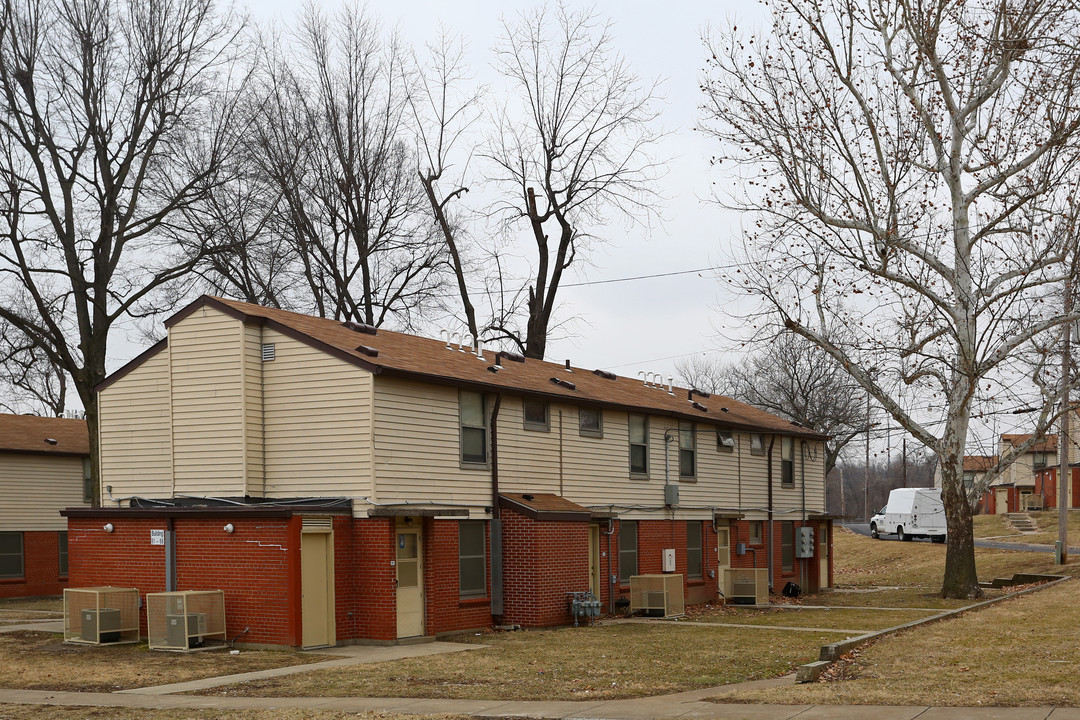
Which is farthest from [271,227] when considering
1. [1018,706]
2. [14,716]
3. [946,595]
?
[1018,706]

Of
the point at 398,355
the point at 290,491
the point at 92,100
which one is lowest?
the point at 290,491

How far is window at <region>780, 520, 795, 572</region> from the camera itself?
35.0m

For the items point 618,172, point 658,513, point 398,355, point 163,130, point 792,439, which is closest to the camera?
point 398,355

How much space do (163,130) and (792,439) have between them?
21.3 m

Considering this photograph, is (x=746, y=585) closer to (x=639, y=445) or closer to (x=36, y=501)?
(x=639, y=445)

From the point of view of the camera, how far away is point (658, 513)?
2909cm

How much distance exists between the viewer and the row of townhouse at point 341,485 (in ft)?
66.1

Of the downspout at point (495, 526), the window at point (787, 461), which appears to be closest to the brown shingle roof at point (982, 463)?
the window at point (787, 461)

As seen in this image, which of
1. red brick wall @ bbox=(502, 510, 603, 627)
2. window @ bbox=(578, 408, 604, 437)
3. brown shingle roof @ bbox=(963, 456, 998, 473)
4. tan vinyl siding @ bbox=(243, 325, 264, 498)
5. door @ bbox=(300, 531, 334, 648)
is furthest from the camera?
brown shingle roof @ bbox=(963, 456, 998, 473)

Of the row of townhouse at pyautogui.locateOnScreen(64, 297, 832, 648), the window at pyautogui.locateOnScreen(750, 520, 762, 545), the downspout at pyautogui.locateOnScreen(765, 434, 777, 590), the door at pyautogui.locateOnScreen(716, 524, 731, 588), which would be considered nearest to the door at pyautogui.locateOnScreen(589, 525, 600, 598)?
A: the row of townhouse at pyautogui.locateOnScreen(64, 297, 832, 648)

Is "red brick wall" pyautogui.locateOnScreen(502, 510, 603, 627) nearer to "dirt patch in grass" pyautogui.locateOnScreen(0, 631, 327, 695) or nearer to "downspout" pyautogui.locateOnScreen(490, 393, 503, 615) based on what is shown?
"downspout" pyautogui.locateOnScreen(490, 393, 503, 615)

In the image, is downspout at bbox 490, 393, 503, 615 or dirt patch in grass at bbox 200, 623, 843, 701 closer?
dirt patch in grass at bbox 200, 623, 843, 701

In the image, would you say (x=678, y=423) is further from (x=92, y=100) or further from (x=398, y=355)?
(x=92, y=100)

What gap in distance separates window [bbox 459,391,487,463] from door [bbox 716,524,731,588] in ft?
35.1
